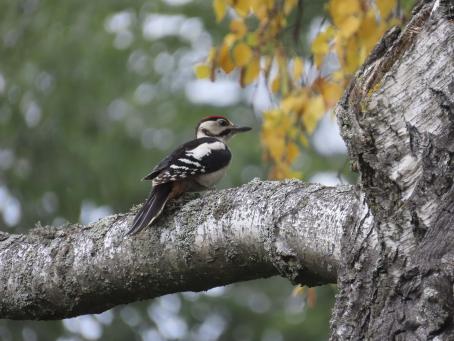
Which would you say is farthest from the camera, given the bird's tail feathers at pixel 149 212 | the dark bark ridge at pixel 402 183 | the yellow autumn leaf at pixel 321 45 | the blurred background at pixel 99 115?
the blurred background at pixel 99 115

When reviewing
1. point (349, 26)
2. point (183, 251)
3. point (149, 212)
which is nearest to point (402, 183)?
point (183, 251)

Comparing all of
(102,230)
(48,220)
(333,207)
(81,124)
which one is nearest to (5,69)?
(81,124)

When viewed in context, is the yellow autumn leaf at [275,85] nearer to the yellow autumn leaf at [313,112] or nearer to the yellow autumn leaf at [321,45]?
the yellow autumn leaf at [313,112]

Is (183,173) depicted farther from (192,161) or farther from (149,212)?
(149,212)

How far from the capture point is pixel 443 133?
267cm

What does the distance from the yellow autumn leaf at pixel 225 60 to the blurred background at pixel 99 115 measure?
3956 mm

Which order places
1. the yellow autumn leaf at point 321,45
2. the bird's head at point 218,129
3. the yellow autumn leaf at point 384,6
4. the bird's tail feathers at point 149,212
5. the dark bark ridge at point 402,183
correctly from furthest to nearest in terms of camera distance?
the bird's head at point 218,129 < the yellow autumn leaf at point 321,45 < the yellow autumn leaf at point 384,6 < the bird's tail feathers at point 149,212 < the dark bark ridge at point 402,183

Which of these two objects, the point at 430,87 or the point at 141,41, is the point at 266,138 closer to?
the point at 430,87

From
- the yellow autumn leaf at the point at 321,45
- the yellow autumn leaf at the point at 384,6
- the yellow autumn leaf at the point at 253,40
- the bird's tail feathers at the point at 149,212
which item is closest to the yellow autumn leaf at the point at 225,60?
the yellow autumn leaf at the point at 253,40

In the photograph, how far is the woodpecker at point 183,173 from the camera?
383 centimetres

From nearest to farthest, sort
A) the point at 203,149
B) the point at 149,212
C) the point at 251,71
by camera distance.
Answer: the point at 149,212, the point at 251,71, the point at 203,149

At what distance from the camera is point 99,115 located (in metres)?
10.6

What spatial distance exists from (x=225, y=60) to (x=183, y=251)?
7.15 ft

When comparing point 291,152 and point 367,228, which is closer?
point 367,228
